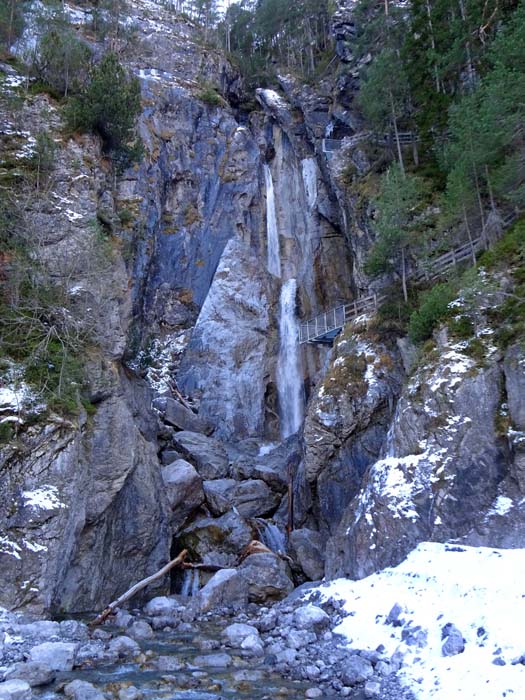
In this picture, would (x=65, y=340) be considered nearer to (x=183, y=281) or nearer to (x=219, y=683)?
(x=219, y=683)

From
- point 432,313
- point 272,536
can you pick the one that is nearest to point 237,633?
point 272,536

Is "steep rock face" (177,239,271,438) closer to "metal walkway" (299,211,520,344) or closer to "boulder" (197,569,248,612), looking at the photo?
"metal walkway" (299,211,520,344)

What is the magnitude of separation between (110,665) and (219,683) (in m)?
2.29

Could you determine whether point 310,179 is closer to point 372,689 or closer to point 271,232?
point 271,232

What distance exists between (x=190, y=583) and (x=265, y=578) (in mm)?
2977

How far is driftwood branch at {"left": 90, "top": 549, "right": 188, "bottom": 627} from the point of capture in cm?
1388

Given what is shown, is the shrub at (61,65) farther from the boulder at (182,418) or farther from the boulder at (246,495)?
the boulder at (246,495)

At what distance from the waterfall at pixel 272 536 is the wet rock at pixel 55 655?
10.6m

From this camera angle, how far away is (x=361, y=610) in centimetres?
1220

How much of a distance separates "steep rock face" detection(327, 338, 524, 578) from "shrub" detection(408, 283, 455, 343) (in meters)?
1.29

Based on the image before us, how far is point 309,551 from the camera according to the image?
1884 cm

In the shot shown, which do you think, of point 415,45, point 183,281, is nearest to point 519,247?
point 415,45

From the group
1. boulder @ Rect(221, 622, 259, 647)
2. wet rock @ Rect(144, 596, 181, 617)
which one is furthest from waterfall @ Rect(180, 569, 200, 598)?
boulder @ Rect(221, 622, 259, 647)

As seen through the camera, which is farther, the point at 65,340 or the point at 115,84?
the point at 115,84
